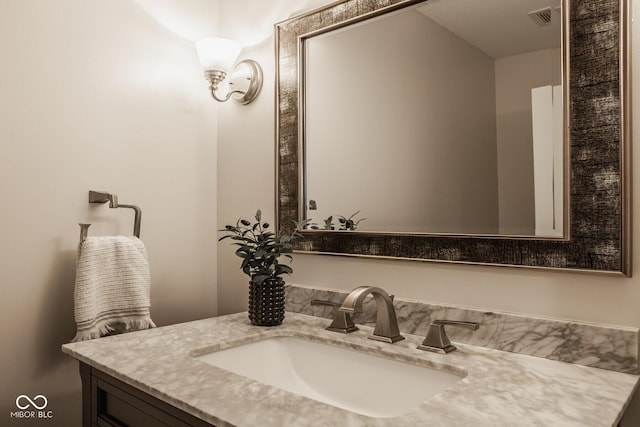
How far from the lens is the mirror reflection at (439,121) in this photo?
108cm

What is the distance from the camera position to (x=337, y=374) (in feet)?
3.92

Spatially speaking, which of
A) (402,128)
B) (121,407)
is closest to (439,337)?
(402,128)

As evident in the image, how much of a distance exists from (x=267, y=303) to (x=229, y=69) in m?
0.83

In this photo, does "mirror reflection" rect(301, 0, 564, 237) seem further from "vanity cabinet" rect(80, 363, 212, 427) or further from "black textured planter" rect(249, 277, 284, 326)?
"vanity cabinet" rect(80, 363, 212, 427)

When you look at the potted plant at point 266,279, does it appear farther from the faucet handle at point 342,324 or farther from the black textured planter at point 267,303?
the faucet handle at point 342,324

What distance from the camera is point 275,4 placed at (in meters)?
1.67

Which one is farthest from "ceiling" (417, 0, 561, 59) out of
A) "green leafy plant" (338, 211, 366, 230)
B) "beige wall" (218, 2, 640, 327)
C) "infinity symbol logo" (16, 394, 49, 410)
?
"infinity symbol logo" (16, 394, 49, 410)

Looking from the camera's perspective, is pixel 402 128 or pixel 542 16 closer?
pixel 542 16

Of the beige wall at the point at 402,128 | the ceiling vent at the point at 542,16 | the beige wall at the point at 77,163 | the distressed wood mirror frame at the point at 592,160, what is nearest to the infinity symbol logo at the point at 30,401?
the beige wall at the point at 77,163

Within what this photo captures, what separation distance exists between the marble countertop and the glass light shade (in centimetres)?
90

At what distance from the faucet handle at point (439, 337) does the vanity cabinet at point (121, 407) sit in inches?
21.1

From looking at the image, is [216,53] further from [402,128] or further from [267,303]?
[267,303]

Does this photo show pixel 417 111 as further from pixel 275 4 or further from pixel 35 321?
pixel 35 321

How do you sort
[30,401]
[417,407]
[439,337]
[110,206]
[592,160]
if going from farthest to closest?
[110,206] → [30,401] → [439,337] → [592,160] → [417,407]
